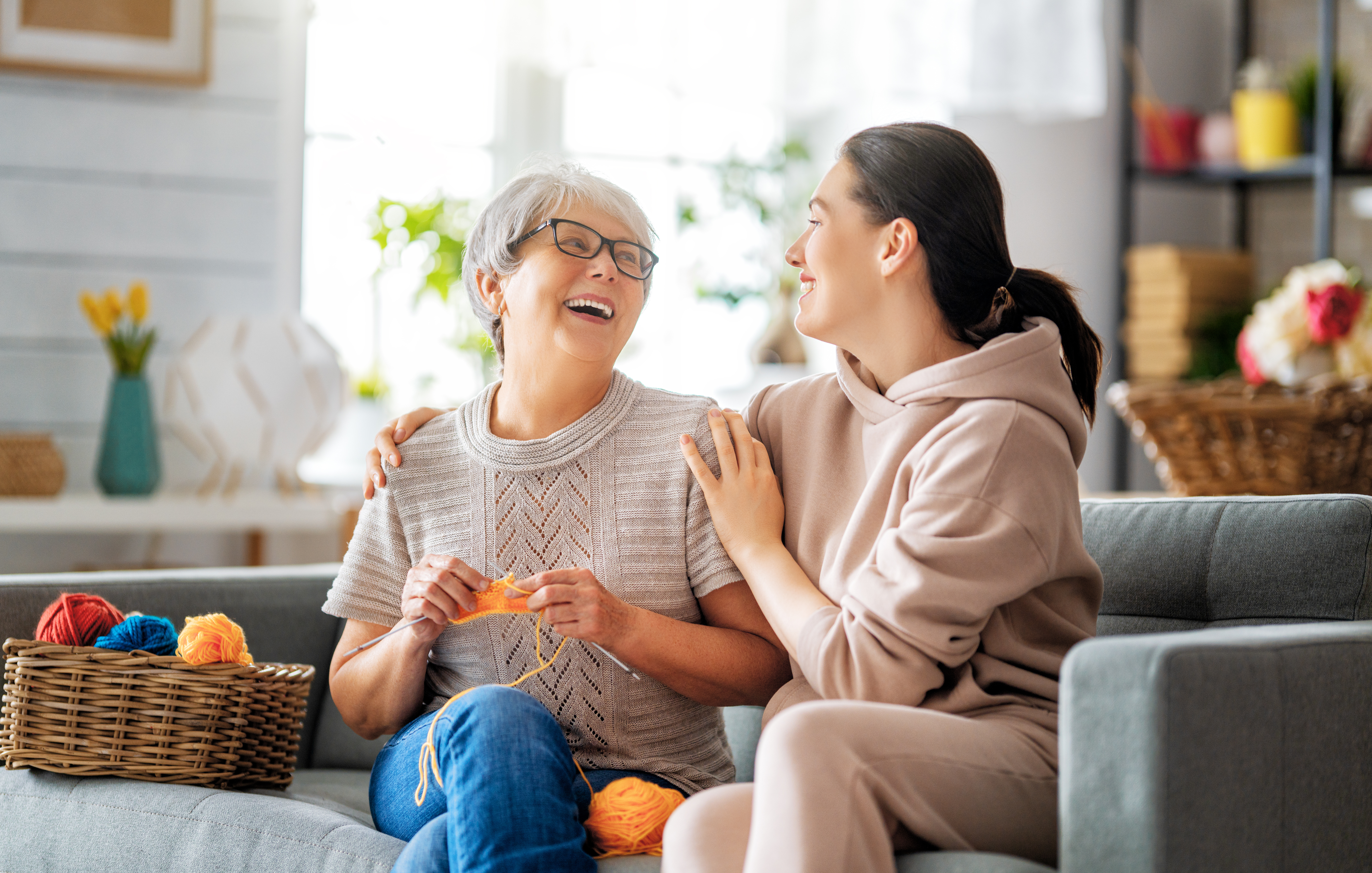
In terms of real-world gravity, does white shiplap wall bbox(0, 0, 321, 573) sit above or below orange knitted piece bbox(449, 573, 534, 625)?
above

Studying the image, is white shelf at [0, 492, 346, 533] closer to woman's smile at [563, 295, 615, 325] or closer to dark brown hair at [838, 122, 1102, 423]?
woman's smile at [563, 295, 615, 325]

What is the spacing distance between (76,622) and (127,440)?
1.41m

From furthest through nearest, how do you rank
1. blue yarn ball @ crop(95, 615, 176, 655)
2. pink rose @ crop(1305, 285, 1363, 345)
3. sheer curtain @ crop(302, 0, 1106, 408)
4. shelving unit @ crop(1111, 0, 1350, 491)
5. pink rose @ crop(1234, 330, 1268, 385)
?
shelving unit @ crop(1111, 0, 1350, 491), sheer curtain @ crop(302, 0, 1106, 408), pink rose @ crop(1234, 330, 1268, 385), pink rose @ crop(1305, 285, 1363, 345), blue yarn ball @ crop(95, 615, 176, 655)

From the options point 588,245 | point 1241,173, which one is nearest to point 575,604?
point 588,245

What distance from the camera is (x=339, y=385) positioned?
2996 millimetres

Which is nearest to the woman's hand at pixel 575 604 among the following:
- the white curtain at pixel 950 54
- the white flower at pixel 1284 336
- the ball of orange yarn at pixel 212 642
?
the ball of orange yarn at pixel 212 642

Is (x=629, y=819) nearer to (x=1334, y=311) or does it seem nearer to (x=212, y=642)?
(x=212, y=642)

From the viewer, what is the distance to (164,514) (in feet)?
9.30

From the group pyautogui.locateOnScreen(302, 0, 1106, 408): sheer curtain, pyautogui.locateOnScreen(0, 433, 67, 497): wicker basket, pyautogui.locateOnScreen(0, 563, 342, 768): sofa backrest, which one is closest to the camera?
pyautogui.locateOnScreen(0, 563, 342, 768): sofa backrest

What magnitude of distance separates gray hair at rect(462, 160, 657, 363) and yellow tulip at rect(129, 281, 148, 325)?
4.91 ft

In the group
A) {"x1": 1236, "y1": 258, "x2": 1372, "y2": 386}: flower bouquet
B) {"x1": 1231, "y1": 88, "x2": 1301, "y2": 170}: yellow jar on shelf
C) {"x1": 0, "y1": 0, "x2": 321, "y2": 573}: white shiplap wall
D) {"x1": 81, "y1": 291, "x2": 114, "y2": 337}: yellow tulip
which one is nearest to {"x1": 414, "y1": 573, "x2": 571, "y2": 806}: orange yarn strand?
{"x1": 1236, "y1": 258, "x2": 1372, "y2": 386}: flower bouquet

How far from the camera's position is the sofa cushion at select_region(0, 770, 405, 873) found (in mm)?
1429

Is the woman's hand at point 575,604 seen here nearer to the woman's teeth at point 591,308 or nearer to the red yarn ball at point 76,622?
the woman's teeth at point 591,308

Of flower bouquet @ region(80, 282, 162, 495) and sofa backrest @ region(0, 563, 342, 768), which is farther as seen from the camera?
flower bouquet @ region(80, 282, 162, 495)
